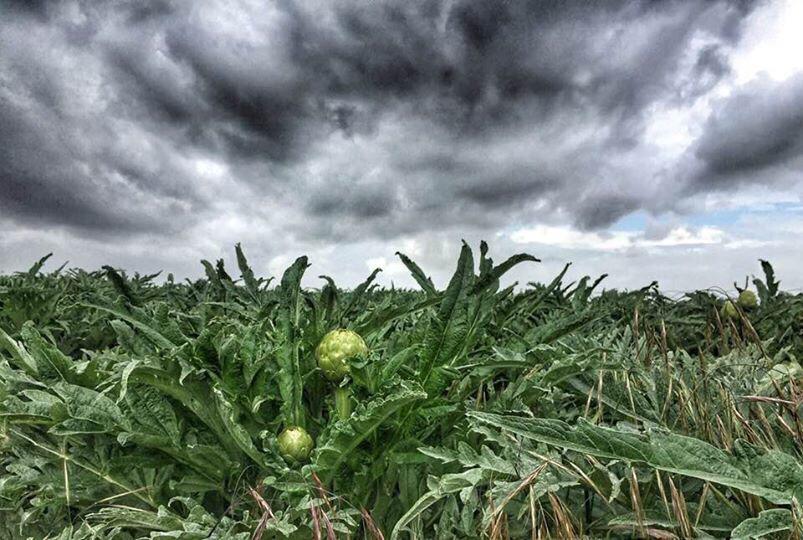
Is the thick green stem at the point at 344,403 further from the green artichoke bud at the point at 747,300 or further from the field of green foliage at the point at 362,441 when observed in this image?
the green artichoke bud at the point at 747,300

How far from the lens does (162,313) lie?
2100mm

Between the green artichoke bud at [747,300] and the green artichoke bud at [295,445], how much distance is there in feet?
12.2

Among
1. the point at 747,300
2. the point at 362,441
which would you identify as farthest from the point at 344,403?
the point at 747,300

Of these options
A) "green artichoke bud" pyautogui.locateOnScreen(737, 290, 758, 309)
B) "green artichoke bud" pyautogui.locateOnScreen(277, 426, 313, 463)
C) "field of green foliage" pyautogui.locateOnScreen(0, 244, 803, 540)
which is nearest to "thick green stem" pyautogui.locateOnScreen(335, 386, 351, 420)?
"field of green foliage" pyautogui.locateOnScreen(0, 244, 803, 540)

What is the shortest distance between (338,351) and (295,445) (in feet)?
0.93

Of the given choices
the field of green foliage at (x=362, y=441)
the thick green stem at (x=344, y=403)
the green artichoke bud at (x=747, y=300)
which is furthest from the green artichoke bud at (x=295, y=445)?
the green artichoke bud at (x=747, y=300)

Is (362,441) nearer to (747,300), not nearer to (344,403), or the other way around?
(344,403)

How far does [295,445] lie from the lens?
1938mm

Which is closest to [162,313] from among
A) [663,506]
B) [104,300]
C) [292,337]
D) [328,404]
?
[104,300]

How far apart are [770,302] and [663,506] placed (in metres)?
3.47

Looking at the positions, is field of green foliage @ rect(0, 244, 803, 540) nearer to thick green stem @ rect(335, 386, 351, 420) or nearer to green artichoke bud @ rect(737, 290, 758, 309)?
thick green stem @ rect(335, 386, 351, 420)

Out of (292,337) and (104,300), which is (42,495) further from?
(292,337)

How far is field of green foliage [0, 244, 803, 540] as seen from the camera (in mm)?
1701

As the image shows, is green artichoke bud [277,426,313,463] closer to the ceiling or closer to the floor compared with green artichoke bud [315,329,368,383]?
closer to the floor
